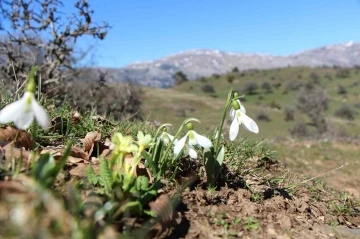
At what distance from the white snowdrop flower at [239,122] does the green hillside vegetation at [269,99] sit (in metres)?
13.1

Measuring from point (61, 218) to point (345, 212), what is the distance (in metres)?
2.15

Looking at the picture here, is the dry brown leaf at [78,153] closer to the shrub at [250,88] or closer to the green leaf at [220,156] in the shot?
the green leaf at [220,156]

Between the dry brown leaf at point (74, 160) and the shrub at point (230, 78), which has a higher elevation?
the dry brown leaf at point (74, 160)

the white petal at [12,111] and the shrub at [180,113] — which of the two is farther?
the shrub at [180,113]

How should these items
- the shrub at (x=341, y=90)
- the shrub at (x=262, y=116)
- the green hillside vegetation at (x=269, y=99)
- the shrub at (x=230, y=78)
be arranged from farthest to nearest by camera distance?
the shrub at (x=230, y=78) < the shrub at (x=341, y=90) < the shrub at (x=262, y=116) < the green hillside vegetation at (x=269, y=99)

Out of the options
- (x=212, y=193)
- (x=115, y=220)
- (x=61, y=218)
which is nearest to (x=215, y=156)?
(x=212, y=193)

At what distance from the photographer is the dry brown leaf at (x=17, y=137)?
8.55ft

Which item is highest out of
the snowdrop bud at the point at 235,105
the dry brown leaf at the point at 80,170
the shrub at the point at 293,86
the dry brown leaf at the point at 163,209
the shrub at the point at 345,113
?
the snowdrop bud at the point at 235,105

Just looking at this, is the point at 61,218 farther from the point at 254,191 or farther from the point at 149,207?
the point at 254,191

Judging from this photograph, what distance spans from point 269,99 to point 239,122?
136 feet

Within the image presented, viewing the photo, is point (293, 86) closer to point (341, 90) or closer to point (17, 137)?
point (341, 90)

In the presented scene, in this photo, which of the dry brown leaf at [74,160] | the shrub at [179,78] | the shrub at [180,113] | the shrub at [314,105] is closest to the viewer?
the dry brown leaf at [74,160]

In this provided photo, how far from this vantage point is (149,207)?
2.12 m

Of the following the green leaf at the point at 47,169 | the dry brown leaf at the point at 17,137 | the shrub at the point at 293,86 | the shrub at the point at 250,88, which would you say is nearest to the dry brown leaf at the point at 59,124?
the dry brown leaf at the point at 17,137
